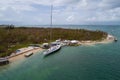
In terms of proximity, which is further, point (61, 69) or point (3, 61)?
point (3, 61)

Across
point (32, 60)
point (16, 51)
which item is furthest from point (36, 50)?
point (32, 60)

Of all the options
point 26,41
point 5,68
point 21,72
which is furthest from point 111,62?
point 26,41

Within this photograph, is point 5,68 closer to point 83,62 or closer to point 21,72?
point 21,72

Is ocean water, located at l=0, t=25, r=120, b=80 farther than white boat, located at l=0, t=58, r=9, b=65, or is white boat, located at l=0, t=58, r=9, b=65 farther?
white boat, located at l=0, t=58, r=9, b=65

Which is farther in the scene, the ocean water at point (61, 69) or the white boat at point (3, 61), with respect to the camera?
the white boat at point (3, 61)

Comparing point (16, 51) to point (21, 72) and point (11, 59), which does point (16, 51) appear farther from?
point (21, 72)

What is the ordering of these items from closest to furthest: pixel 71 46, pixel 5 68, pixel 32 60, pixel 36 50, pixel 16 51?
1. pixel 5 68
2. pixel 32 60
3. pixel 16 51
4. pixel 36 50
5. pixel 71 46

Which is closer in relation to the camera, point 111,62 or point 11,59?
point 111,62

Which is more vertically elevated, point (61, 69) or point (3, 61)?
point (3, 61)

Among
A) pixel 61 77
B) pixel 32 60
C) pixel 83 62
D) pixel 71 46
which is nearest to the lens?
pixel 61 77
